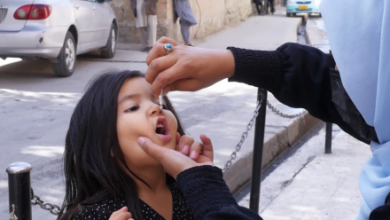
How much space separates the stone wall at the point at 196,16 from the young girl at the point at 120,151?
10.8 meters

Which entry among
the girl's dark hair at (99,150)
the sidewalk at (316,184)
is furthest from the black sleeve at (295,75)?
the sidewalk at (316,184)

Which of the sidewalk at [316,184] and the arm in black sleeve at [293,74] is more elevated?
the arm in black sleeve at [293,74]

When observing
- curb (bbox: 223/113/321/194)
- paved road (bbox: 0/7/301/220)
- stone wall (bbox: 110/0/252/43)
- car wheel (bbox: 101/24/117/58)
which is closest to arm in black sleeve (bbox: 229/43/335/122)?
paved road (bbox: 0/7/301/220)

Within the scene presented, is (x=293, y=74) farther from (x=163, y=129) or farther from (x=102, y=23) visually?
(x=102, y=23)

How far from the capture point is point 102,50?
11.1 metres

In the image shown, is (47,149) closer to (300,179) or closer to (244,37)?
(300,179)

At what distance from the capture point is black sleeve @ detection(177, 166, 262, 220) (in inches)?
61.0

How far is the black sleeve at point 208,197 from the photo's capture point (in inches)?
61.0

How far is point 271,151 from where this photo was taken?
221 inches

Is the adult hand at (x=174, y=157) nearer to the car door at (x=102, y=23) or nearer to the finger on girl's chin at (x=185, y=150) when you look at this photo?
the finger on girl's chin at (x=185, y=150)

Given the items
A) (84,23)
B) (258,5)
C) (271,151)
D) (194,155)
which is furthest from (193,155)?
(258,5)

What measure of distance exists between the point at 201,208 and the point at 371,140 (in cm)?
50

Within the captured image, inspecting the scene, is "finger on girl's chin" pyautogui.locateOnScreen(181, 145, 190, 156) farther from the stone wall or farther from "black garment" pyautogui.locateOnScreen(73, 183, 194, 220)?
the stone wall

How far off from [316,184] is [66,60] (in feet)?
16.6
